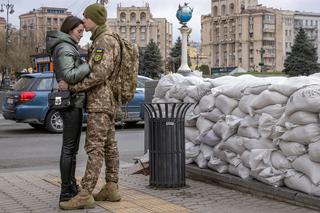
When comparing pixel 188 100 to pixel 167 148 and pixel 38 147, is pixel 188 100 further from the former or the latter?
pixel 38 147

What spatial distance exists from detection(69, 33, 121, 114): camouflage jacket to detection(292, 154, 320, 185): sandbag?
189cm

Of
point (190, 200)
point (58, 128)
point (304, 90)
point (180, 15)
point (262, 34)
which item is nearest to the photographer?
point (304, 90)

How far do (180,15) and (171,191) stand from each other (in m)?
13.4

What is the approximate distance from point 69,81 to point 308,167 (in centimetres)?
242

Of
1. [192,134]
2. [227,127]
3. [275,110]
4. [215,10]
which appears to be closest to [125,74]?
[227,127]

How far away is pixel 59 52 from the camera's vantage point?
568 cm

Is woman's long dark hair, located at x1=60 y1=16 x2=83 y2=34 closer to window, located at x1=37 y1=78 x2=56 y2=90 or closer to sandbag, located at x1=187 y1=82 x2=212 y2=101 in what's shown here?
sandbag, located at x1=187 y1=82 x2=212 y2=101

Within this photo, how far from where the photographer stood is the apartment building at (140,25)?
15025cm

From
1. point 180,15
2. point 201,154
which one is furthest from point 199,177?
point 180,15

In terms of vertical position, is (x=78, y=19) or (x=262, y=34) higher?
(x=262, y=34)

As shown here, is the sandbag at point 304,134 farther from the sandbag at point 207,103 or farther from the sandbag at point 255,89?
the sandbag at point 207,103

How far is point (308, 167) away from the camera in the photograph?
5488 millimetres

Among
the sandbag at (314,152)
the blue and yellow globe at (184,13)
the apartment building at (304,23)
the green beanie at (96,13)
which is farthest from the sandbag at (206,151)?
the apartment building at (304,23)

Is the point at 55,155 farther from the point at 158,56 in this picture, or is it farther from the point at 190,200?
the point at 158,56
